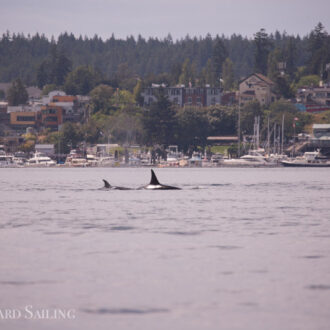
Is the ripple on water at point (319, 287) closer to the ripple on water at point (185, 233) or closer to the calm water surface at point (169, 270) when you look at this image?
the calm water surface at point (169, 270)

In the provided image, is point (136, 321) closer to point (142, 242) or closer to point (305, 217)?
point (142, 242)

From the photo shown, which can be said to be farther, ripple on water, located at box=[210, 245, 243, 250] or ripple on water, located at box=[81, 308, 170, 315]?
ripple on water, located at box=[210, 245, 243, 250]

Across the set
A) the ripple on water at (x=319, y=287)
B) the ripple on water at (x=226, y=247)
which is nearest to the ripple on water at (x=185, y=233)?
the ripple on water at (x=226, y=247)

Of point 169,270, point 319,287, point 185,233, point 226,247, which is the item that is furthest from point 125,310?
point 185,233

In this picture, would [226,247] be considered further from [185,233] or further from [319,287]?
[319,287]

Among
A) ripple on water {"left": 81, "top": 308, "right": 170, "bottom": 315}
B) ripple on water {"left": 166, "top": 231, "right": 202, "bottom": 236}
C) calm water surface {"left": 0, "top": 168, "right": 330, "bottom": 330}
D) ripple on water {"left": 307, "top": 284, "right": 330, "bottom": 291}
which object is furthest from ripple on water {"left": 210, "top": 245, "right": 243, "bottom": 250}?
ripple on water {"left": 81, "top": 308, "right": 170, "bottom": 315}

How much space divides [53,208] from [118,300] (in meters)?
35.8

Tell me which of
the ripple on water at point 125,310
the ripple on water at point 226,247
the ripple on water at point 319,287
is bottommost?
the ripple on water at point 226,247

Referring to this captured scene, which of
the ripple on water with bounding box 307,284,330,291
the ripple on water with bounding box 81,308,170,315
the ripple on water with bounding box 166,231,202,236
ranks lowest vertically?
the ripple on water with bounding box 166,231,202,236

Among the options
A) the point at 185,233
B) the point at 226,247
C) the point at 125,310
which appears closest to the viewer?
the point at 125,310

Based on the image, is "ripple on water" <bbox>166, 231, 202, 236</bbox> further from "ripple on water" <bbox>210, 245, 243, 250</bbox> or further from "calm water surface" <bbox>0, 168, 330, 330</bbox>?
"ripple on water" <bbox>210, 245, 243, 250</bbox>

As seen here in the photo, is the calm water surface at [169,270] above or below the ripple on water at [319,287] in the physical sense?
below

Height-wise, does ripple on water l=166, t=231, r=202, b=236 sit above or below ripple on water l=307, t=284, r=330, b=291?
below

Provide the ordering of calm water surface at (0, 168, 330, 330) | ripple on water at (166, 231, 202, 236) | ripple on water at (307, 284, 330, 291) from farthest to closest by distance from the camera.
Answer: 1. ripple on water at (166, 231, 202, 236)
2. ripple on water at (307, 284, 330, 291)
3. calm water surface at (0, 168, 330, 330)
